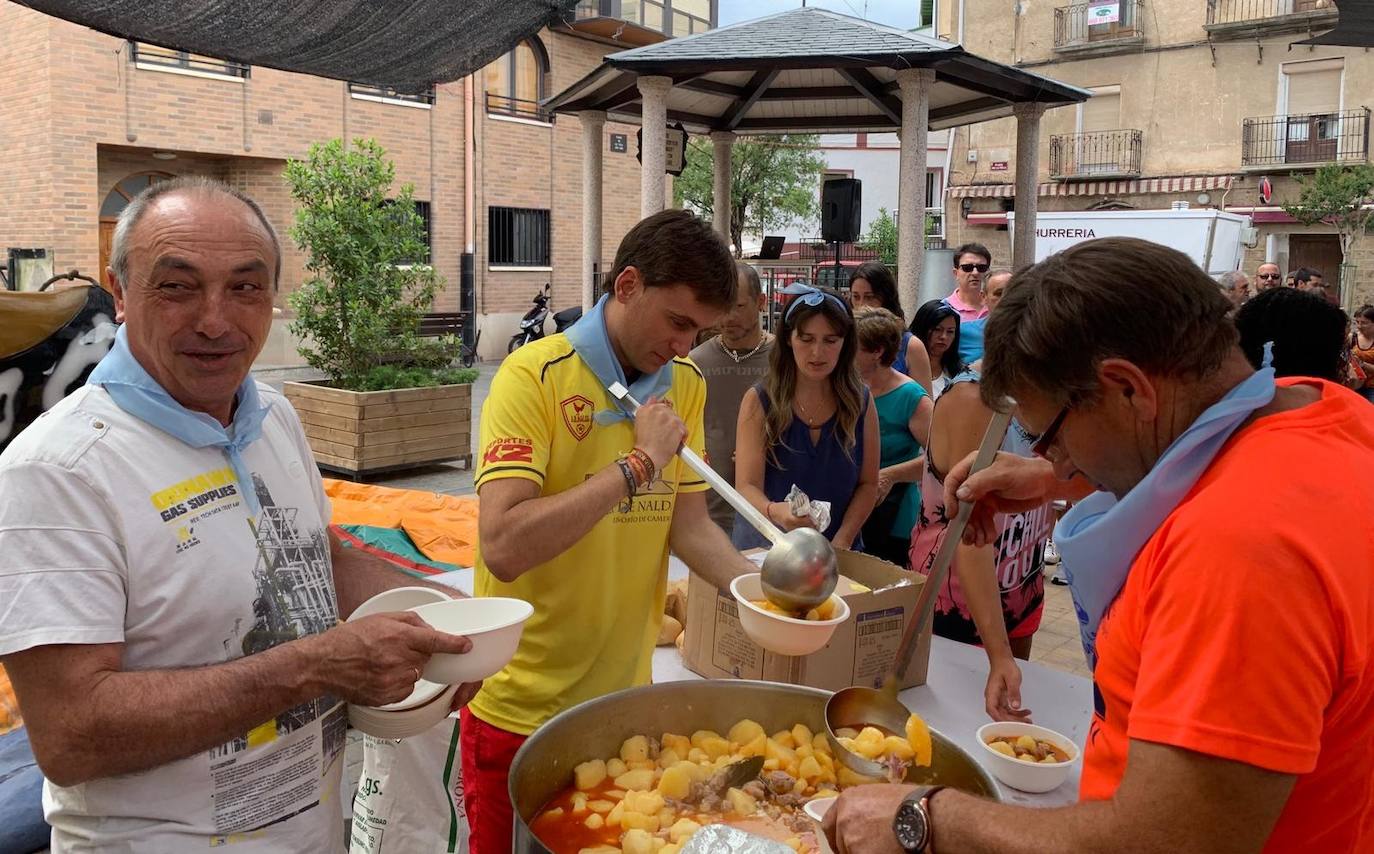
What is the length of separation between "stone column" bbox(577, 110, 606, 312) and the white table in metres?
6.77

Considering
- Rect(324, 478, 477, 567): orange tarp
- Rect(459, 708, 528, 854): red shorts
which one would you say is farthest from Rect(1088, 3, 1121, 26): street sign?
Rect(459, 708, 528, 854): red shorts

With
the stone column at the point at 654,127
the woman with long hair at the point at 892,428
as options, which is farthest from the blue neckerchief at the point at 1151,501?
the stone column at the point at 654,127

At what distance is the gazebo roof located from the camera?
271 inches

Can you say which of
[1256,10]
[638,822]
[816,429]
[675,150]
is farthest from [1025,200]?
[1256,10]

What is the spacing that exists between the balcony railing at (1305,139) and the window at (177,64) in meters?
20.7

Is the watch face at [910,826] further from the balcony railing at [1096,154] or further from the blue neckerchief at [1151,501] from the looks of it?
the balcony railing at [1096,154]

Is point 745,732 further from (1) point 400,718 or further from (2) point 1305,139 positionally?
(2) point 1305,139

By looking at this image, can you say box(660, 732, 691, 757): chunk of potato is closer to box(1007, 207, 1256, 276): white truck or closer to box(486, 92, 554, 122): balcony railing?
box(1007, 207, 1256, 276): white truck

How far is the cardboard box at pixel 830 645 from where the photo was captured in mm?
2189

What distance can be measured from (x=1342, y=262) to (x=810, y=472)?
22032mm

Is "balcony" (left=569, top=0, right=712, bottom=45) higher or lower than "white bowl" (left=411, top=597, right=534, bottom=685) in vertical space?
higher

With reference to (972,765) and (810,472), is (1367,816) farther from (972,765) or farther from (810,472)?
(810,472)

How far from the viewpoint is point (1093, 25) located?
939 inches

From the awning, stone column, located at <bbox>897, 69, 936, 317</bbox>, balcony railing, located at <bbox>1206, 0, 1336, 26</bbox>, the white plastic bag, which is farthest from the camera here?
the awning
